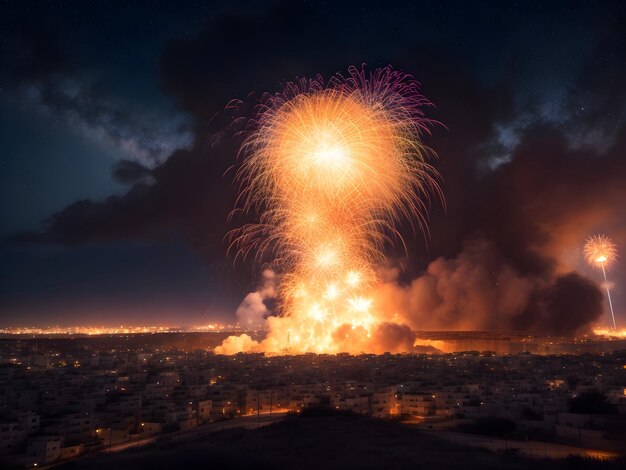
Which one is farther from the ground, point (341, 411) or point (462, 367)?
point (462, 367)

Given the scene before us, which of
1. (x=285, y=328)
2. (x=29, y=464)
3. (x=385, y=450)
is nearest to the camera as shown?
(x=385, y=450)

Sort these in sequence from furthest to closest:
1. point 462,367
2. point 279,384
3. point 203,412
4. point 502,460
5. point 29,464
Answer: point 462,367 → point 279,384 → point 203,412 → point 29,464 → point 502,460

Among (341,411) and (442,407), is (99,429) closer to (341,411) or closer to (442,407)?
(341,411)

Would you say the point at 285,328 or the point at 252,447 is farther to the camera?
the point at 285,328

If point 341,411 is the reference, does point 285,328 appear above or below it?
above

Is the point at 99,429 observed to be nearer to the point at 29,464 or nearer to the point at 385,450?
the point at 29,464

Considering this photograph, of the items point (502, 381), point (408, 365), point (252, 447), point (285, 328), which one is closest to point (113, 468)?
point (252, 447)

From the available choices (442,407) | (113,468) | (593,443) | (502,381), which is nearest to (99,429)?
(113,468)

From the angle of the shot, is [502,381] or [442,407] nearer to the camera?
[442,407]

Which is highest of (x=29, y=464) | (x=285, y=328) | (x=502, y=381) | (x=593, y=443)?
(x=285, y=328)
